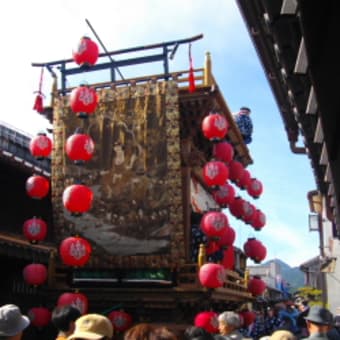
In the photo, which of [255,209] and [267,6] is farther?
[255,209]

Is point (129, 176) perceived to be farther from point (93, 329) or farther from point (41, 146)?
point (93, 329)

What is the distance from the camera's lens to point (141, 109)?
40.2ft

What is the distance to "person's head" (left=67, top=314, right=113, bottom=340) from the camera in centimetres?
318

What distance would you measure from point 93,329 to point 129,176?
9.00m

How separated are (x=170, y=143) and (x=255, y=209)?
3733 mm

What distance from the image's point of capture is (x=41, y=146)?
11.9 m

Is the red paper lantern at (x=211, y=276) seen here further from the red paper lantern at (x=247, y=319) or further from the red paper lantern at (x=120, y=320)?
the red paper lantern at (x=247, y=319)

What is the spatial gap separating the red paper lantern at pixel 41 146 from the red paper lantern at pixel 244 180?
4.96m

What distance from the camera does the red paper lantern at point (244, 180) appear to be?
45.5 feet

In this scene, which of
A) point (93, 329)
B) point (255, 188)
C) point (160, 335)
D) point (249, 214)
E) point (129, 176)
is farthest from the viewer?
point (255, 188)

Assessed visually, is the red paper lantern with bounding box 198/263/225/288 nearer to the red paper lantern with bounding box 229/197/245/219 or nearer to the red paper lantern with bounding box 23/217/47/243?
the red paper lantern with bounding box 229/197/245/219

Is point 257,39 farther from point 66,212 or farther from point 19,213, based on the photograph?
point 19,213

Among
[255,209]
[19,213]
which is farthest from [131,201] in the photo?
[255,209]

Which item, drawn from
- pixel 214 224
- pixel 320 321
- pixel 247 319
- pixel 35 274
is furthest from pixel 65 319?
pixel 247 319
